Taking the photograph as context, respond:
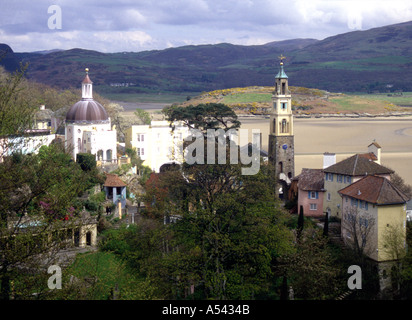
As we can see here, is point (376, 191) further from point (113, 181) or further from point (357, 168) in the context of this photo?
point (113, 181)

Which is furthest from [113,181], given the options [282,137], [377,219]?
[377,219]

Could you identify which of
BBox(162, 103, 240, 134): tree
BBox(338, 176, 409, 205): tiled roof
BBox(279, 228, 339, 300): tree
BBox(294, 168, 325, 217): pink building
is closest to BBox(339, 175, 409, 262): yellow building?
BBox(338, 176, 409, 205): tiled roof

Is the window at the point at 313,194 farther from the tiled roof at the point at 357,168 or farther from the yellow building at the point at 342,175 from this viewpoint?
the tiled roof at the point at 357,168

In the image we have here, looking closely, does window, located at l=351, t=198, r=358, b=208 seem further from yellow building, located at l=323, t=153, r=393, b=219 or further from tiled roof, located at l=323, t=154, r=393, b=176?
tiled roof, located at l=323, t=154, r=393, b=176

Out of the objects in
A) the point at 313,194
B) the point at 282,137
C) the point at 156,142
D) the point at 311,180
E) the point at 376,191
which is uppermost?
the point at 282,137

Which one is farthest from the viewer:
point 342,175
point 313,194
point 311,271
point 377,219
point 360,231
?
point 313,194

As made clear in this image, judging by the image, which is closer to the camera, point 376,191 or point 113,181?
point 376,191
